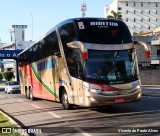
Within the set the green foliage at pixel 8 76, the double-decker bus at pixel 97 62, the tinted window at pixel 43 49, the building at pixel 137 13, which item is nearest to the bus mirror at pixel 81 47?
the double-decker bus at pixel 97 62

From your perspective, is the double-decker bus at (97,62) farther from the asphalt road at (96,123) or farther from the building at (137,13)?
the building at (137,13)

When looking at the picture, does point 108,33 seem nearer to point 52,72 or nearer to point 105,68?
point 105,68

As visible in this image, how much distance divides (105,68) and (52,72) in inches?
191

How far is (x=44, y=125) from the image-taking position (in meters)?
11.7

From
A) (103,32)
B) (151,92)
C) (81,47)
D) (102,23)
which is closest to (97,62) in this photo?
(81,47)

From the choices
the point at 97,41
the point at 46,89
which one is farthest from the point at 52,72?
the point at 97,41

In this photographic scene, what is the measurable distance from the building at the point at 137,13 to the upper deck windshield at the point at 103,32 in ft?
388

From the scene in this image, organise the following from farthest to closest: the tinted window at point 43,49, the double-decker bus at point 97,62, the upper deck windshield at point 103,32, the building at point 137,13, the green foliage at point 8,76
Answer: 1. the building at point 137,13
2. the green foliage at point 8,76
3. the tinted window at point 43,49
4. the upper deck windshield at point 103,32
5. the double-decker bus at point 97,62

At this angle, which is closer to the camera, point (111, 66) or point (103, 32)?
point (111, 66)

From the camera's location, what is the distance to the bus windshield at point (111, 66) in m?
13.3

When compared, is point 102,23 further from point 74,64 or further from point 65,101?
point 65,101

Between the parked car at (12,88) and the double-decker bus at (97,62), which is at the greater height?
the double-decker bus at (97,62)

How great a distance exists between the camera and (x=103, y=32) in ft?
46.0

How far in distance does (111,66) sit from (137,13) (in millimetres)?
121269
